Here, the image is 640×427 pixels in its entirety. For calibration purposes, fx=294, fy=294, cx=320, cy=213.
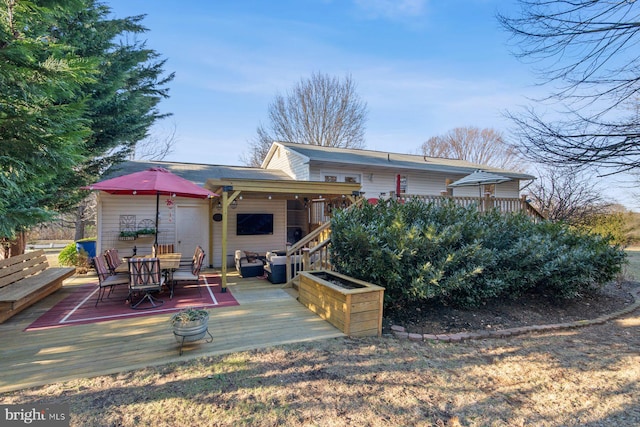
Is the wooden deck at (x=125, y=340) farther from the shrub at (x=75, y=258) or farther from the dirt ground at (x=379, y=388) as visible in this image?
the shrub at (x=75, y=258)

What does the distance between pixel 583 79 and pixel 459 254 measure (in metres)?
3.72

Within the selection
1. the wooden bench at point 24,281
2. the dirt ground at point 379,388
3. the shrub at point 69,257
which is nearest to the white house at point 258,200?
the shrub at point 69,257

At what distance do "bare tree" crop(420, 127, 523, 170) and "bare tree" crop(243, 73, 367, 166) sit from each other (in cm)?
1359

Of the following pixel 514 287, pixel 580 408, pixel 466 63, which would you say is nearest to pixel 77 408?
pixel 580 408

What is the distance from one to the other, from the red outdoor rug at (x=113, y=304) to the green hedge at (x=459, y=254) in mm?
2886

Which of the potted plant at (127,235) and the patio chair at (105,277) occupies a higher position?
the potted plant at (127,235)

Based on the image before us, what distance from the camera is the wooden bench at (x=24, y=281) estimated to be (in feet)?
16.3

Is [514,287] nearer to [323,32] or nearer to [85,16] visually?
[323,32]

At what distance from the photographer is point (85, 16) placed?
796 cm

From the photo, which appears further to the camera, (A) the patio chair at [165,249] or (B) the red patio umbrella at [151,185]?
(A) the patio chair at [165,249]

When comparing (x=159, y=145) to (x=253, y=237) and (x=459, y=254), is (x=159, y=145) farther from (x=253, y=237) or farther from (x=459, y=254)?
(x=459, y=254)

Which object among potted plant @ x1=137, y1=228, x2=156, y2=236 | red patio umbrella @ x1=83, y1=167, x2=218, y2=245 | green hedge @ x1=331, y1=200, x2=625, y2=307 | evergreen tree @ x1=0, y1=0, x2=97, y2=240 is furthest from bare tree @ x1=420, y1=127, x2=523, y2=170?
evergreen tree @ x1=0, y1=0, x2=97, y2=240

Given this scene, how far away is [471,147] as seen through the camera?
3256 centimetres

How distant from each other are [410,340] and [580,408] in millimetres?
1889
